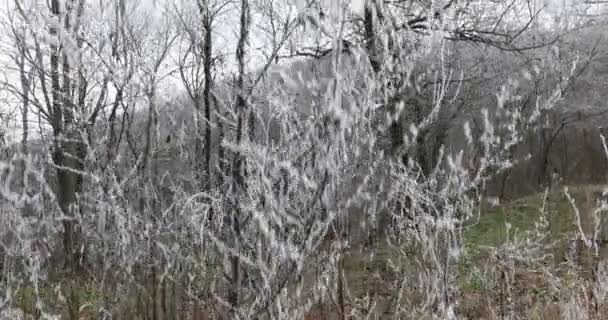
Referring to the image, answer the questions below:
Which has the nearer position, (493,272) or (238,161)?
(238,161)

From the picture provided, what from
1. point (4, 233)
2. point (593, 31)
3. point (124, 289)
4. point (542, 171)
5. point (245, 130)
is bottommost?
point (542, 171)

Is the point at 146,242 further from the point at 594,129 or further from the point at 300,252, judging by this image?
the point at 594,129

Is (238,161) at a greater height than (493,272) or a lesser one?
greater

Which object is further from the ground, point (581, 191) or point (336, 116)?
point (336, 116)

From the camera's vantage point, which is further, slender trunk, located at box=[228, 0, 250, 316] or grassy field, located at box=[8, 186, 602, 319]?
grassy field, located at box=[8, 186, 602, 319]

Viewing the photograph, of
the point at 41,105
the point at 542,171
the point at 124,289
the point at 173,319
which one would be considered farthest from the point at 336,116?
the point at 542,171

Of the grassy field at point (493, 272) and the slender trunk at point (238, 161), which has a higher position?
the slender trunk at point (238, 161)

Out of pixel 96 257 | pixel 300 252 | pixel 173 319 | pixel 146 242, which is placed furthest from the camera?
pixel 173 319

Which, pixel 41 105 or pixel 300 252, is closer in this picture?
pixel 300 252

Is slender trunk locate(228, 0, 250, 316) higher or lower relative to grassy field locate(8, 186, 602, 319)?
higher

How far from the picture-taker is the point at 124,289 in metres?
2.19

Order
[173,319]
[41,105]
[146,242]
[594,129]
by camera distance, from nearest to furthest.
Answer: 1. [146,242]
2. [173,319]
3. [41,105]
4. [594,129]

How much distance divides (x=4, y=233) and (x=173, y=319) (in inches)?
30.9

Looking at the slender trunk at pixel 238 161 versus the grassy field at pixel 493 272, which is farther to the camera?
the grassy field at pixel 493 272
